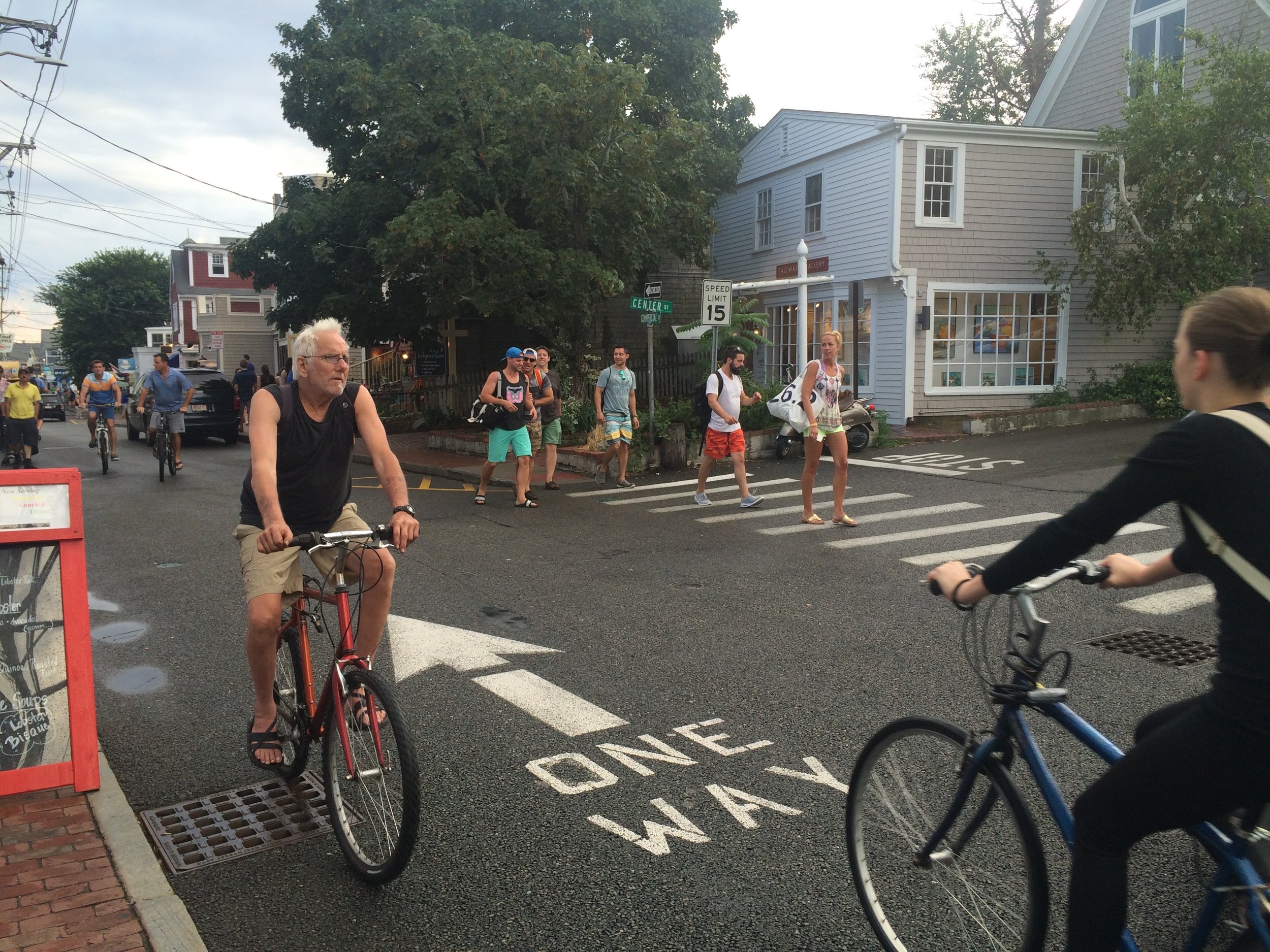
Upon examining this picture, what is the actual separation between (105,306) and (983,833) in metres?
84.1

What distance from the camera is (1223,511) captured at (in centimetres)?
209

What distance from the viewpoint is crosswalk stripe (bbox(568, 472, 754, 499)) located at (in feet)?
44.9

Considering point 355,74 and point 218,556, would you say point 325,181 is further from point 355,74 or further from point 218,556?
point 218,556

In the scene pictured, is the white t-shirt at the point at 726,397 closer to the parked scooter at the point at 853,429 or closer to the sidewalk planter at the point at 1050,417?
the parked scooter at the point at 853,429

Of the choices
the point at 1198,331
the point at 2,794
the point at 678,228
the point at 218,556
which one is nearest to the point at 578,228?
the point at 678,228

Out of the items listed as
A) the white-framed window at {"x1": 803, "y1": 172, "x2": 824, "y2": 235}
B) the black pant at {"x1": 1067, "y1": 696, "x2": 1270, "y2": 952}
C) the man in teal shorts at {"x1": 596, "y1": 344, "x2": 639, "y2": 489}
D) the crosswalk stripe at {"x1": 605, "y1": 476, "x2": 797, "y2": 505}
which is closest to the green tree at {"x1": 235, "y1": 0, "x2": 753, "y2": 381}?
the white-framed window at {"x1": 803, "y1": 172, "x2": 824, "y2": 235}

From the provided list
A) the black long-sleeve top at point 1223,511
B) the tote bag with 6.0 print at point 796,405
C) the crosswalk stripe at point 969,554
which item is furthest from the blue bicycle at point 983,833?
the tote bag with 6.0 print at point 796,405

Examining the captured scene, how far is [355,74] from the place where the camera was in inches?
742

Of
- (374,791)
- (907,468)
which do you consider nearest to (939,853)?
(374,791)

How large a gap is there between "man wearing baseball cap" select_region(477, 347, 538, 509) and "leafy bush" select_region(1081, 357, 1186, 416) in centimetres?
1322

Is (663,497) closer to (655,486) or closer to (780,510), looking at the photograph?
(655,486)

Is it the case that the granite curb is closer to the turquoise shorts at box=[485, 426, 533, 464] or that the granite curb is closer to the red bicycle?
the red bicycle

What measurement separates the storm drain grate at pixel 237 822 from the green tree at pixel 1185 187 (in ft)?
60.2

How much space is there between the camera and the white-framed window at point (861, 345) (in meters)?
21.2
